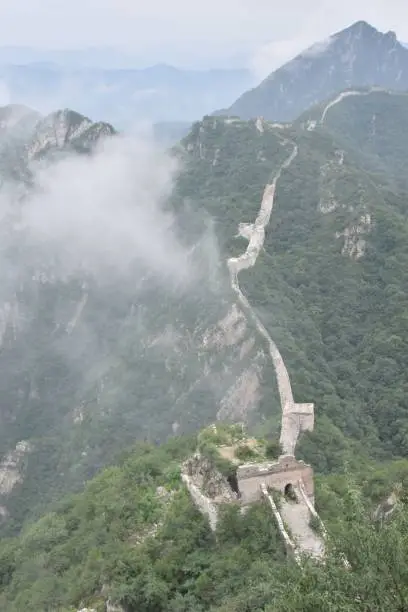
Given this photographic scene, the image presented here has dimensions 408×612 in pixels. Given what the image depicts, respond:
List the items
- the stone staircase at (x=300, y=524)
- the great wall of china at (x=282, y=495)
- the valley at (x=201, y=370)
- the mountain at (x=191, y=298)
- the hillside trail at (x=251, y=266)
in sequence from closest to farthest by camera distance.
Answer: the stone staircase at (x=300, y=524)
the great wall of china at (x=282, y=495)
the valley at (x=201, y=370)
the hillside trail at (x=251, y=266)
the mountain at (x=191, y=298)

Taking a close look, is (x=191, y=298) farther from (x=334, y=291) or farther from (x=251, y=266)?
(x=334, y=291)

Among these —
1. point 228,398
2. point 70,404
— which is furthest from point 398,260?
point 70,404

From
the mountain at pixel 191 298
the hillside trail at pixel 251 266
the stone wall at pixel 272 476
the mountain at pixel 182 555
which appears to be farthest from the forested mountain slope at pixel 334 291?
the stone wall at pixel 272 476

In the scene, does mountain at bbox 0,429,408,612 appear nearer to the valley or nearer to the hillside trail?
the valley

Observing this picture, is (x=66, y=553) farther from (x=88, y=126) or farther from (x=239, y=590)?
(x=88, y=126)

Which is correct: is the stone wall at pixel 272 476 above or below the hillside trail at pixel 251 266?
above

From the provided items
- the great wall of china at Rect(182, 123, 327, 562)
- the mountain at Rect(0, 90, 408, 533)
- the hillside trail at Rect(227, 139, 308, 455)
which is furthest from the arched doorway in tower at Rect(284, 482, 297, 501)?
the mountain at Rect(0, 90, 408, 533)

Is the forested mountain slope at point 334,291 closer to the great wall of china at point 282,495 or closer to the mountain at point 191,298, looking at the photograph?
the mountain at point 191,298
